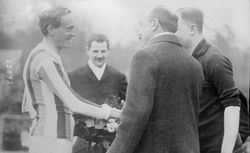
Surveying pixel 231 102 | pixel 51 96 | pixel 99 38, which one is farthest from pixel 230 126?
pixel 51 96

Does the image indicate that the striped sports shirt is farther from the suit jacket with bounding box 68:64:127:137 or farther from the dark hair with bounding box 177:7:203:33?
the dark hair with bounding box 177:7:203:33

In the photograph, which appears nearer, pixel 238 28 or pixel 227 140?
pixel 227 140

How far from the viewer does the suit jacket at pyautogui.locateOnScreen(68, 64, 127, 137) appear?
3.21 meters

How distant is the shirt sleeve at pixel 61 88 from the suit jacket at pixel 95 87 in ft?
0.33

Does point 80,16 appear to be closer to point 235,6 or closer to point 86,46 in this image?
point 86,46

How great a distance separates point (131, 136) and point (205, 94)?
851mm

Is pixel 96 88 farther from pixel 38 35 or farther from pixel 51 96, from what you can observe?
pixel 38 35

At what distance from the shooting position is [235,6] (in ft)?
12.6

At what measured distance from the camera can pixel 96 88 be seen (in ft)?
10.7

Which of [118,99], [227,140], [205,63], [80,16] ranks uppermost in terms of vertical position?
[80,16]

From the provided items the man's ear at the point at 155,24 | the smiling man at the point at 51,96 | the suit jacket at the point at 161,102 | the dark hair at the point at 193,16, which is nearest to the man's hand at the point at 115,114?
the smiling man at the point at 51,96

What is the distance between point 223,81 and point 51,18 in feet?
3.74

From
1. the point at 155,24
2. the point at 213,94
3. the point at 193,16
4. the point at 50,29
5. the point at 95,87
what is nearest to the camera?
the point at 155,24

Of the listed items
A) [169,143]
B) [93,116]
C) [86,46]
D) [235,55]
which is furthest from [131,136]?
[235,55]
